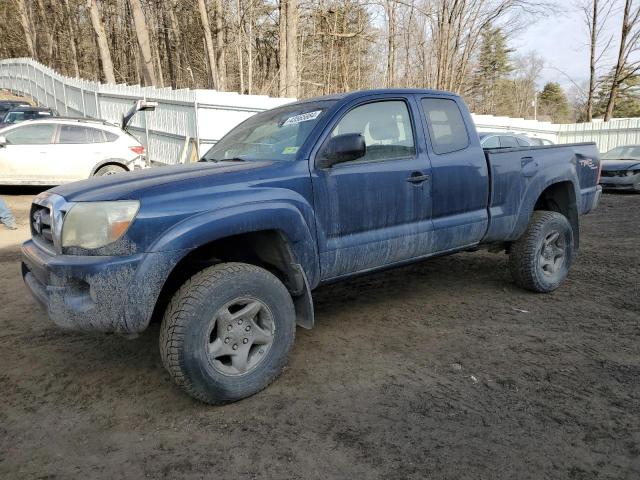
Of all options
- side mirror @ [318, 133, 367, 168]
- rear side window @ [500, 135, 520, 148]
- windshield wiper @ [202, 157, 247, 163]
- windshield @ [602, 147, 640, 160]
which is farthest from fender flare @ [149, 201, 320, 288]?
windshield @ [602, 147, 640, 160]

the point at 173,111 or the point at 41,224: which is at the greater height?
the point at 173,111

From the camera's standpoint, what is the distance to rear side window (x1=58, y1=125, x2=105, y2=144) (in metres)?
10.7

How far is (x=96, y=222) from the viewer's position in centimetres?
267

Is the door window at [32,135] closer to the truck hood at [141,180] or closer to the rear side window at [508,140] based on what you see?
the truck hood at [141,180]

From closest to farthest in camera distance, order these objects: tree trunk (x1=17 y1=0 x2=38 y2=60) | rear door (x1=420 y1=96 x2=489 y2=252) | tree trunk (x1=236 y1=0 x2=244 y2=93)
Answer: rear door (x1=420 y1=96 x2=489 y2=252)
tree trunk (x1=236 y1=0 x2=244 y2=93)
tree trunk (x1=17 y1=0 x2=38 y2=60)

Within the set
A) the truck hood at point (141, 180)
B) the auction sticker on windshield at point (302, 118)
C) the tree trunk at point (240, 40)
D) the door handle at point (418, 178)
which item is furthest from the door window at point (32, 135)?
the tree trunk at point (240, 40)

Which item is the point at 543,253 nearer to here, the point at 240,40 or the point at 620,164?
the point at 620,164

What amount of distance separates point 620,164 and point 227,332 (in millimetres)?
14567

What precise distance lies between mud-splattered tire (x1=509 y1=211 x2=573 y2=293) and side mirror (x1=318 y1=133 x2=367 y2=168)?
2.26 meters

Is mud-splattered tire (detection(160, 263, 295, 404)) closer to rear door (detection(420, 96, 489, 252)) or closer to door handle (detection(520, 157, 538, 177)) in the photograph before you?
rear door (detection(420, 96, 489, 252))

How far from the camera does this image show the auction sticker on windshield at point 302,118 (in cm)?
352

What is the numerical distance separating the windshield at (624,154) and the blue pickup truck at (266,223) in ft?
41.2

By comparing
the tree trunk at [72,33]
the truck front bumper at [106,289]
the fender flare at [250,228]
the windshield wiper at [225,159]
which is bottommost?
the truck front bumper at [106,289]

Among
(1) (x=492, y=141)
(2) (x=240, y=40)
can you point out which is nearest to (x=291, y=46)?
(2) (x=240, y=40)
